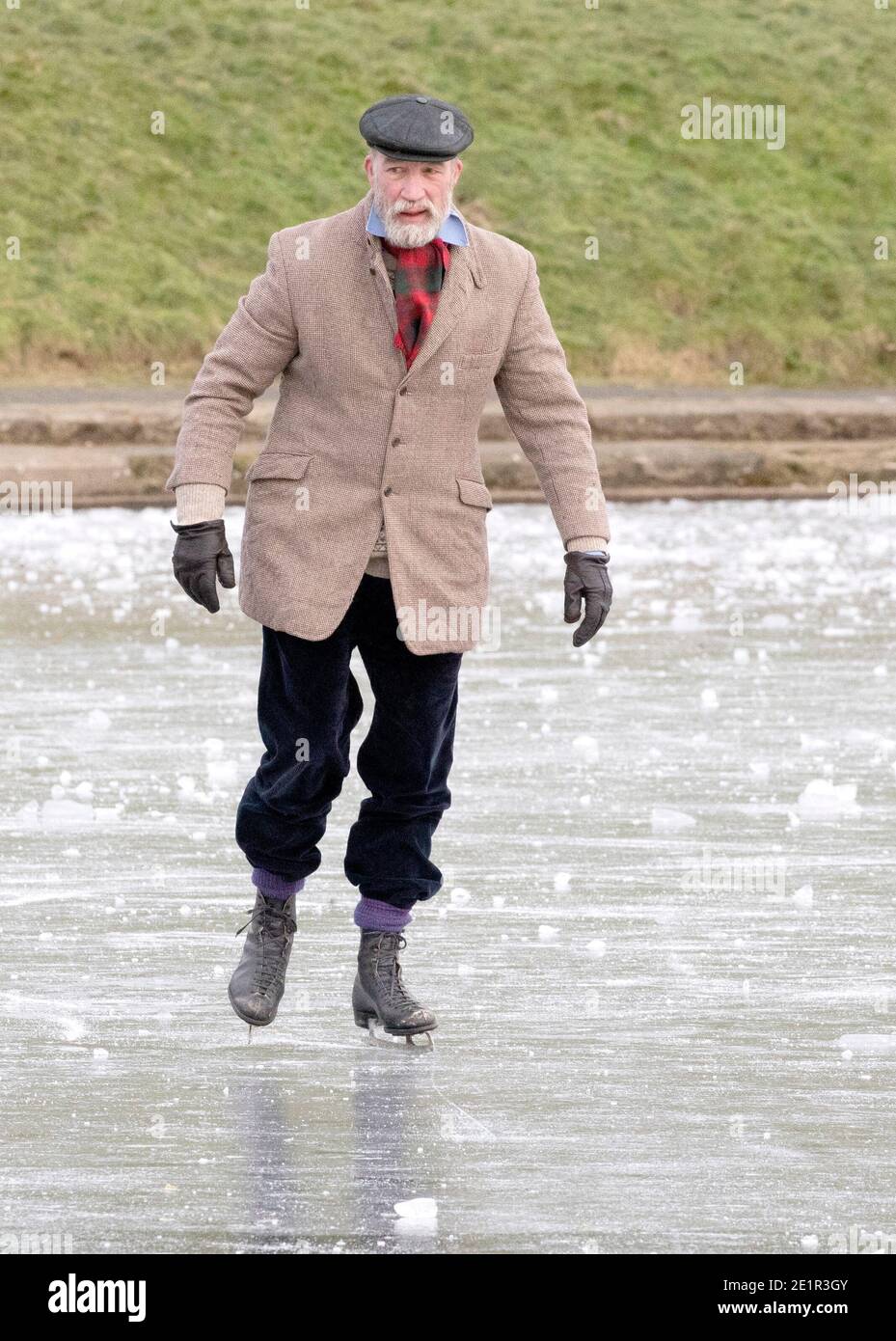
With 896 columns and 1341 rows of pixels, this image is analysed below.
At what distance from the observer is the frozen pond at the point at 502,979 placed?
4.44 metres

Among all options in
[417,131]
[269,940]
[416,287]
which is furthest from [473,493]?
[269,940]

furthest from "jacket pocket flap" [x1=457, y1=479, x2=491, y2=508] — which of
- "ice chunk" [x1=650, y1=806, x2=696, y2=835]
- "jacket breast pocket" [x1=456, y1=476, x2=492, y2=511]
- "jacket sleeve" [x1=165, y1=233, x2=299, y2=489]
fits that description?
"ice chunk" [x1=650, y1=806, x2=696, y2=835]

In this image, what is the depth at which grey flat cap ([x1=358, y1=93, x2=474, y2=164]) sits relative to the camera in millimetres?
5340

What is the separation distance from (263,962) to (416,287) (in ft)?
4.67

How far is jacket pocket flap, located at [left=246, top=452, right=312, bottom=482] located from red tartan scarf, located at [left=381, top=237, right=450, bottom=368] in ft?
0.97

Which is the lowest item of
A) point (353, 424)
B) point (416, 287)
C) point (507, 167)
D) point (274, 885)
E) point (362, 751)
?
point (274, 885)

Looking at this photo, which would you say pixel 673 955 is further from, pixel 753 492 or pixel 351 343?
pixel 753 492

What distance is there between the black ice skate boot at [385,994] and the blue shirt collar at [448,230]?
145 cm

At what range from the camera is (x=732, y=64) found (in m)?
42.1

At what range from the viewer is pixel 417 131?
5.34 meters

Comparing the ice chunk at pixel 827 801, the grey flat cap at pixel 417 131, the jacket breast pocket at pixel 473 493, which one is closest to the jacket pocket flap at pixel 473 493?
the jacket breast pocket at pixel 473 493

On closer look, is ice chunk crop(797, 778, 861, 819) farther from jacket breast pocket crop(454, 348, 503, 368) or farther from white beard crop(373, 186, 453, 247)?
white beard crop(373, 186, 453, 247)

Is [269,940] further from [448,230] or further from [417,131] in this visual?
[417,131]
